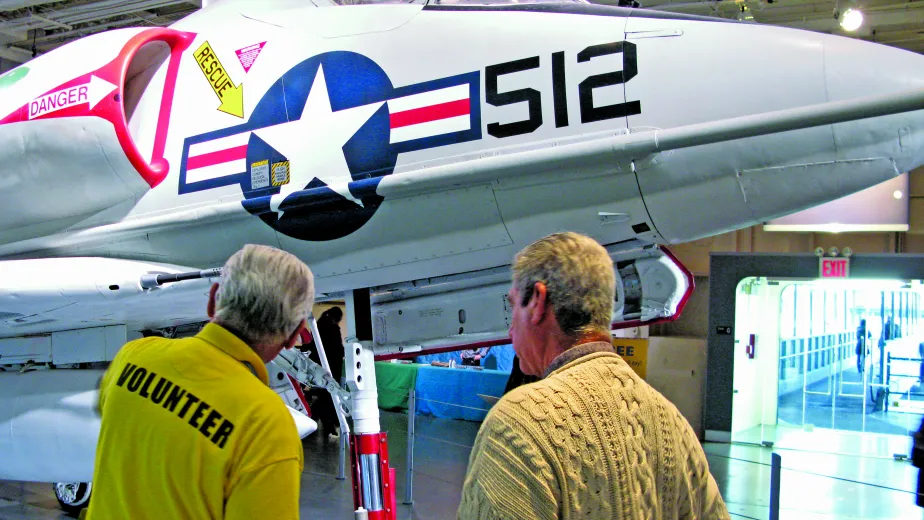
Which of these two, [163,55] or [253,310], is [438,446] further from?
[253,310]

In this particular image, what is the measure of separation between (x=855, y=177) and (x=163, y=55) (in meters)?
3.66

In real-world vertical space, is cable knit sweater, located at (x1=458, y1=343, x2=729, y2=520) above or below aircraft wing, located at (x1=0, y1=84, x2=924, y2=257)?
below

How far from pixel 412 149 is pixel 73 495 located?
4.69 m

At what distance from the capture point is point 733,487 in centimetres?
754

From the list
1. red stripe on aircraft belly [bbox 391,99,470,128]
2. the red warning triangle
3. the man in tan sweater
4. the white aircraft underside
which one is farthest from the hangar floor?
the man in tan sweater

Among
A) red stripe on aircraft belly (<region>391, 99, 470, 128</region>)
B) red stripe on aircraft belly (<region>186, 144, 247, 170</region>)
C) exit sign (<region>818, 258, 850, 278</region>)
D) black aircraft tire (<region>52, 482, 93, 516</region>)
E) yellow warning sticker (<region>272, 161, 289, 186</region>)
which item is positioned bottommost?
black aircraft tire (<region>52, 482, 93, 516</region>)

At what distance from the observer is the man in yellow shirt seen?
1.59 m

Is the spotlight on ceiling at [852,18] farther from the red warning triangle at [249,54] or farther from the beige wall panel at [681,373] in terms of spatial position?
the red warning triangle at [249,54]

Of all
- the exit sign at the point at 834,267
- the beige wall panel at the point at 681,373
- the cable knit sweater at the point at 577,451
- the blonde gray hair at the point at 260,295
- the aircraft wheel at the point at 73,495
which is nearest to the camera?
the cable knit sweater at the point at 577,451

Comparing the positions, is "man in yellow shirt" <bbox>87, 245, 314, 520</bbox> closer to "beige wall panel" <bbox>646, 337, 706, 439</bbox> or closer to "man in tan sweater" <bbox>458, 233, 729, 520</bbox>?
"man in tan sweater" <bbox>458, 233, 729, 520</bbox>

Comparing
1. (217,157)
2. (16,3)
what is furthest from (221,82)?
(16,3)

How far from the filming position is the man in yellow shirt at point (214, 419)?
5.23 ft

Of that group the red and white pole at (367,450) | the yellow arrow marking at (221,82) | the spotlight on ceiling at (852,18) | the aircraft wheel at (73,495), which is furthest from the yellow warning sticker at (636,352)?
the yellow arrow marking at (221,82)

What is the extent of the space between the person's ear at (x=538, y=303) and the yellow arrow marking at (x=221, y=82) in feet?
9.55
